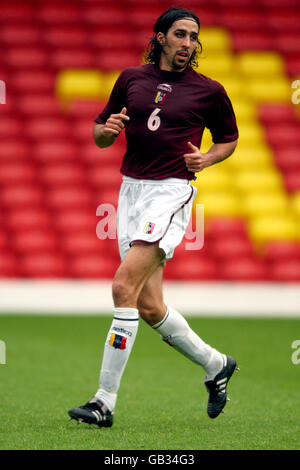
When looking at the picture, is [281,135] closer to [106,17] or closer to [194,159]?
[106,17]

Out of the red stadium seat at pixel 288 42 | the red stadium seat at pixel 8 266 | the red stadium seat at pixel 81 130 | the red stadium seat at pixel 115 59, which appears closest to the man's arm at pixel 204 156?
the red stadium seat at pixel 8 266

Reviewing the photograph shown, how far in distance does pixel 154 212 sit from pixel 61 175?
7.51m

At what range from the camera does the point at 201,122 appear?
4.32m

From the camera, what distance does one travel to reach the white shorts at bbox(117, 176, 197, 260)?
4051mm

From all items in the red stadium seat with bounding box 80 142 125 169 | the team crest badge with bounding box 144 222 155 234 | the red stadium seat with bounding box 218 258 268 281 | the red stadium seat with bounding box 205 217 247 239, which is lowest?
the red stadium seat with bounding box 218 258 268 281

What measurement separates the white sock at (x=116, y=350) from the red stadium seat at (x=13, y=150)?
7820 mm

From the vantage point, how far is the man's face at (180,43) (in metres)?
4.24

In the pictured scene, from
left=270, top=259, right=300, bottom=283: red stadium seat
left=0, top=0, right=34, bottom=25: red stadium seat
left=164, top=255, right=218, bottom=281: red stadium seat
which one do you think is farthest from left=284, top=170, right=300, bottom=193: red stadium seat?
left=0, top=0, right=34, bottom=25: red stadium seat

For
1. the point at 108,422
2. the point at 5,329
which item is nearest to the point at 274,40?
the point at 5,329

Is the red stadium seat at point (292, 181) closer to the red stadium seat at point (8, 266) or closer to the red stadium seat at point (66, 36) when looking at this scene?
the red stadium seat at point (66, 36)

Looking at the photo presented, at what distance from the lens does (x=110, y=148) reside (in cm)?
1186

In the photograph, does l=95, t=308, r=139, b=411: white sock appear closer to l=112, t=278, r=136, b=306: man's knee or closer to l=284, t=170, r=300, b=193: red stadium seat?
l=112, t=278, r=136, b=306: man's knee

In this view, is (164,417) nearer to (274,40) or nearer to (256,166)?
(256,166)

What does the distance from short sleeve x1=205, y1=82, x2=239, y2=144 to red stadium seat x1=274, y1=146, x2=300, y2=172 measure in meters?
7.84
